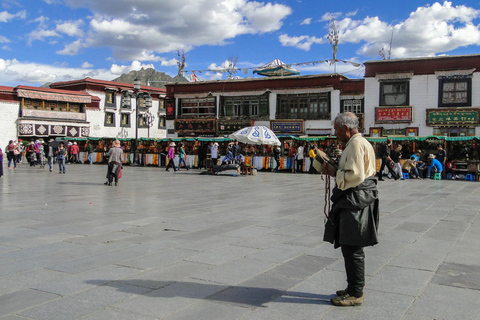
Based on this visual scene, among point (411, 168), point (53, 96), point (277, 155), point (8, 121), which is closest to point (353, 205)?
point (411, 168)

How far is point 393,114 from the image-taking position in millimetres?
26953

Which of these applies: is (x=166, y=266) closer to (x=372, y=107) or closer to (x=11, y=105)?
(x=372, y=107)

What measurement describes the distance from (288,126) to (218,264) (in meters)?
26.8

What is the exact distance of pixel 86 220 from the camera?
24.4ft

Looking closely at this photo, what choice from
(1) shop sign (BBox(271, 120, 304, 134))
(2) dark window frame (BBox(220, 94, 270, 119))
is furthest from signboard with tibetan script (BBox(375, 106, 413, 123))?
(2) dark window frame (BBox(220, 94, 270, 119))

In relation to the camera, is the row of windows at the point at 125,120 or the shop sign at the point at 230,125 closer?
the shop sign at the point at 230,125

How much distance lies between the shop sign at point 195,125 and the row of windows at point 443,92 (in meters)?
13.3

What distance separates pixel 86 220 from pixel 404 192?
9.59m

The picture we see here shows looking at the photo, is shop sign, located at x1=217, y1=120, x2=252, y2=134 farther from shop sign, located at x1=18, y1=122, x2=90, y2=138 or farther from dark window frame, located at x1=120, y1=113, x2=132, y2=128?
dark window frame, located at x1=120, y1=113, x2=132, y2=128

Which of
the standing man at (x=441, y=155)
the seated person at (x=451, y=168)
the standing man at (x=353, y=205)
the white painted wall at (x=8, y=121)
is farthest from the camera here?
the white painted wall at (x=8, y=121)

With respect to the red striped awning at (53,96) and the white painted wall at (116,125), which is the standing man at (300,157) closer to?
the white painted wall at (116,125)

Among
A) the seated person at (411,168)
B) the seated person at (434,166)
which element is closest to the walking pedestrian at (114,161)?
the seated person at (411,168)

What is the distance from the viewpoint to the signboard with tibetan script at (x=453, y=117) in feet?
81.8

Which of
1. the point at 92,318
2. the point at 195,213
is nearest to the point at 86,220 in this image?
the point at 195,213
